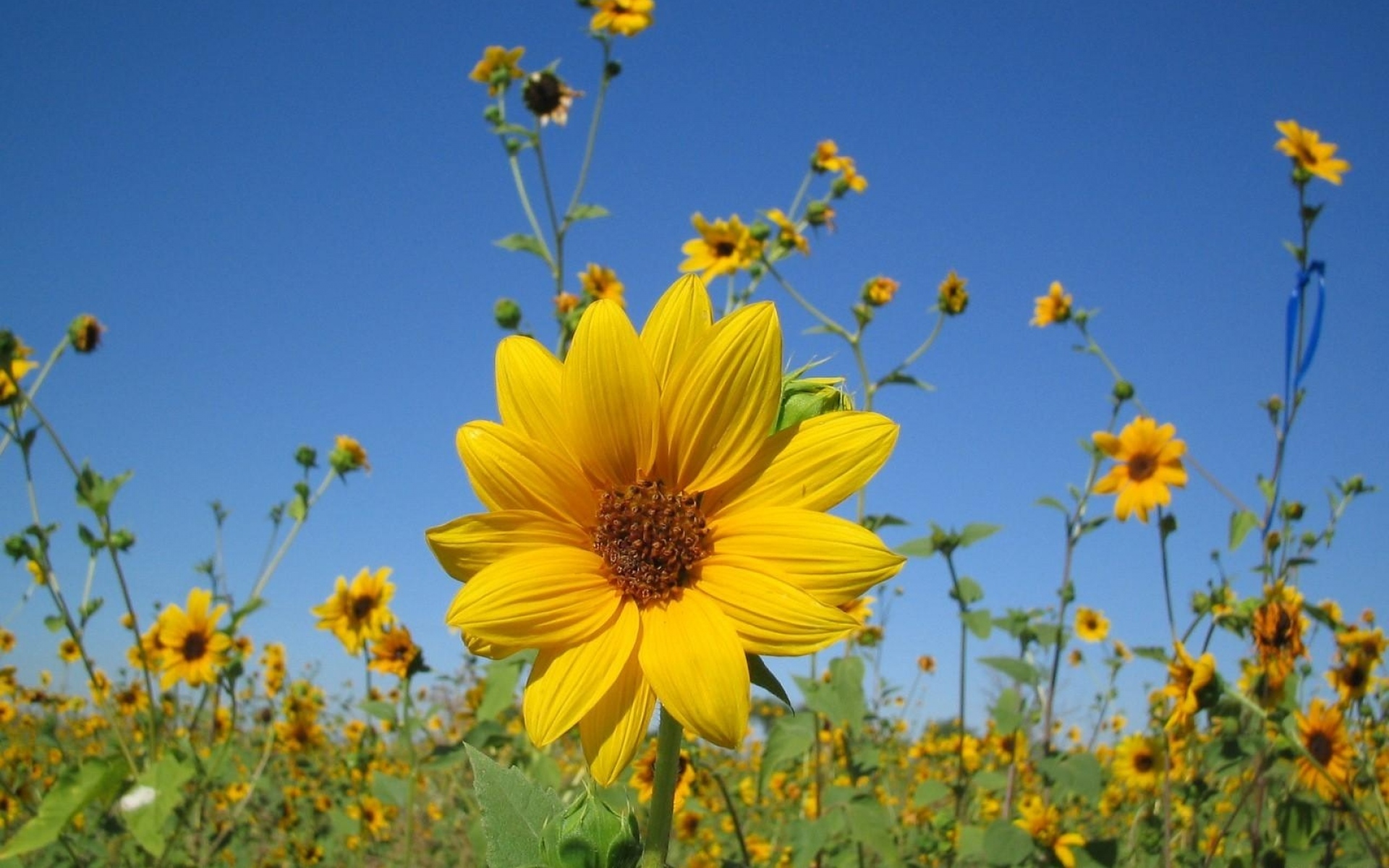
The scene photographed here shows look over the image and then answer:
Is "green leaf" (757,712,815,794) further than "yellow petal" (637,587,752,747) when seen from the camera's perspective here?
Yes

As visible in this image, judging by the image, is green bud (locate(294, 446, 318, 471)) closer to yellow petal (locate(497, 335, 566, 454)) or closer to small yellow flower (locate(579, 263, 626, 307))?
small yellow flower (locate(579, 263, 626, 307))

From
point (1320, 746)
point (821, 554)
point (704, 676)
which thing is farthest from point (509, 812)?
point (1320, 746)

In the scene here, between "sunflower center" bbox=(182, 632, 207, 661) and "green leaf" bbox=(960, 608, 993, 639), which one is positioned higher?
"sunflower center" bbox=(182, 632, 207, 661)

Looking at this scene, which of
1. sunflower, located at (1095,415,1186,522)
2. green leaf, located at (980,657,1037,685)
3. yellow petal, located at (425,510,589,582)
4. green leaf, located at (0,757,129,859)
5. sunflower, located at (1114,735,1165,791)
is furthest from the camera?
sunflower, located at (1114,735,1165,791)

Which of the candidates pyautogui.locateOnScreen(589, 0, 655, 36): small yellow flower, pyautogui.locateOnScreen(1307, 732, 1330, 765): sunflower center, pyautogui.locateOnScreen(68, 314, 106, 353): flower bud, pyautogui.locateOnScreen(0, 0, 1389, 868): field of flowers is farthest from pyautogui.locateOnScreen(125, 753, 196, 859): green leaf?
pyautogui.locateOnScreen(1307, 732, 1330, 765): sunflower center

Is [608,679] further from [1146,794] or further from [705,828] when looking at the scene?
[705,828]

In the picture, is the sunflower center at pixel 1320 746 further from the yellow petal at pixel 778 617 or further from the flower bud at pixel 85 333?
the flower bud at pixel 85 333
